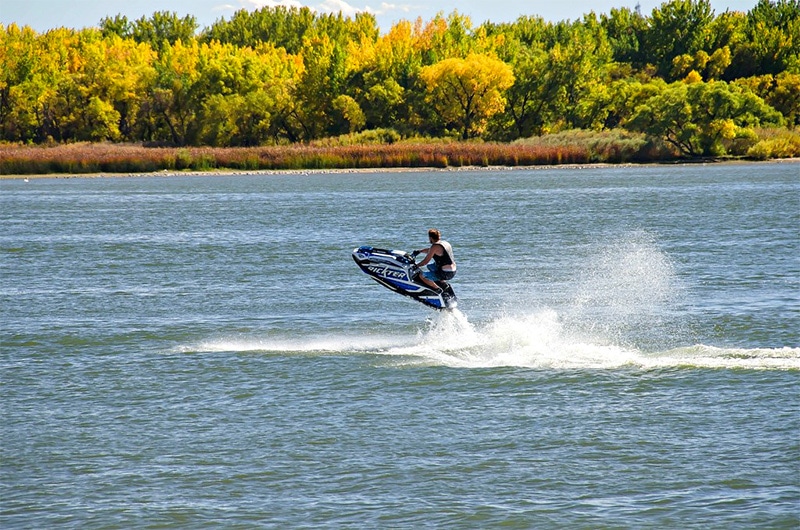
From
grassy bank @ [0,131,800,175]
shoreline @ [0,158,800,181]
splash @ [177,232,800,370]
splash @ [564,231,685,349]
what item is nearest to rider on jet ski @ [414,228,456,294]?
splash @ [177,232,800,370]

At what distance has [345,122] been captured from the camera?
120562 millimetres

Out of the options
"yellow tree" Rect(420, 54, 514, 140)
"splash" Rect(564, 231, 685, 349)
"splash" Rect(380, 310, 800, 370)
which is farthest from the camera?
"yellow tree" Rect(420, 54, 514, 140)

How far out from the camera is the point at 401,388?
18.6 meters

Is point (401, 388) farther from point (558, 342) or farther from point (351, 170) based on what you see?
point (351, 170)

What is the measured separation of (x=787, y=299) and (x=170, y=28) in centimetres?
17892

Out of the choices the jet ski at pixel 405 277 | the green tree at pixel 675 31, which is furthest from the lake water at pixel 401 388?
the green tree at pixel 675 31

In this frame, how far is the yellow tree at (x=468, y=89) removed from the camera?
11512cm

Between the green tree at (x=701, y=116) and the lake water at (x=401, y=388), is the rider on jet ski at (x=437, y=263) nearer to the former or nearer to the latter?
the lake water at (x=401, y=388)

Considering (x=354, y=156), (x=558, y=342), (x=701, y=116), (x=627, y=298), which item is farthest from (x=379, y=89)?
(x=558, y=342)

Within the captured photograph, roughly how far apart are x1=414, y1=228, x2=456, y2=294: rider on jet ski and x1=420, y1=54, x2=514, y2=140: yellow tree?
3755 inches

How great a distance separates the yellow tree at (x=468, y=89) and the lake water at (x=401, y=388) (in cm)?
7536

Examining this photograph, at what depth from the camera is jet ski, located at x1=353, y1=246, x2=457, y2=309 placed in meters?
21.3

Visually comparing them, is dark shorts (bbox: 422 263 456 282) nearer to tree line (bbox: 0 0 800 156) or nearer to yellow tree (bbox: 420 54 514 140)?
tree line (bbox: 0 0 800 156)

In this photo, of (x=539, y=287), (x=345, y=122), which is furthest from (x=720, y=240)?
(x=345, y=122)
